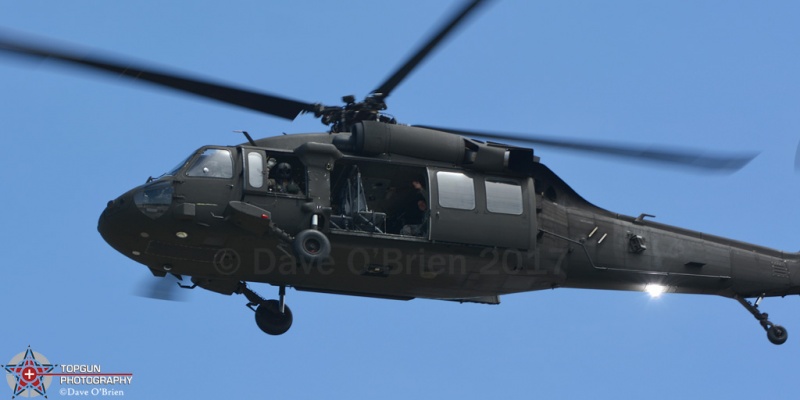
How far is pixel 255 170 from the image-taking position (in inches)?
864

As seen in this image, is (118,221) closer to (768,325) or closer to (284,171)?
(284,171)

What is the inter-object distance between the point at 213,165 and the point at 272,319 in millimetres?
3570

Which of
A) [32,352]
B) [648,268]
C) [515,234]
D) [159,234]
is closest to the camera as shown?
[159,234]

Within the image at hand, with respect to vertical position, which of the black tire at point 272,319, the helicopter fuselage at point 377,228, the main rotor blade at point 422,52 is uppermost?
the main rotor blade at point 422,52

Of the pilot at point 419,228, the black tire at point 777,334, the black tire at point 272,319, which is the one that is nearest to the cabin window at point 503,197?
the pilot at point 419,228

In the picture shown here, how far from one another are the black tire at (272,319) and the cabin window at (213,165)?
3.24 meters

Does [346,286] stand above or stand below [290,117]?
below

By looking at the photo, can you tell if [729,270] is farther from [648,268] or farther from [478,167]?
[478,167]

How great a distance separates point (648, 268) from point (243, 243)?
328 inches

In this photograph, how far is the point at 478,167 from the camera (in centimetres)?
2323

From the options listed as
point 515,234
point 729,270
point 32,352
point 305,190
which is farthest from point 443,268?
point 32,352

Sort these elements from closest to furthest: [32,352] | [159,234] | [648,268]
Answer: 1. [159,234]
2. [648,268]
3. [32,352]

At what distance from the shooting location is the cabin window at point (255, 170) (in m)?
21.8

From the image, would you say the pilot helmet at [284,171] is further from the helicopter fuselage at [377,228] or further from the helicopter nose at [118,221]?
the helicopter nose at [118,221]
